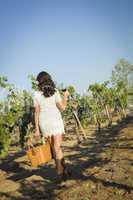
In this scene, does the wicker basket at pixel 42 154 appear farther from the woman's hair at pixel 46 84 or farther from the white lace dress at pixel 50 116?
the woman's hair at pixel 46 84

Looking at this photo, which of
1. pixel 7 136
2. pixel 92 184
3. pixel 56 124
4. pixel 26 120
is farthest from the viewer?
pixel 26 120

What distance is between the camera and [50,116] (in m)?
6.38

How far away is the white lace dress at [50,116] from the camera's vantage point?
637 cm

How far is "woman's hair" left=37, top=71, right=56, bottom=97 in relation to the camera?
641cm

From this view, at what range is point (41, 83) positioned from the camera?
A: 6445mm

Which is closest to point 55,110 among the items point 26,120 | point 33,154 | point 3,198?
point 33,154

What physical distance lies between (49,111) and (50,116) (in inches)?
4.0

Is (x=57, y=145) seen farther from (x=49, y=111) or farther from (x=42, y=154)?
(x=49, y=111)

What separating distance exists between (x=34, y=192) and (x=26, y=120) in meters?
15.5

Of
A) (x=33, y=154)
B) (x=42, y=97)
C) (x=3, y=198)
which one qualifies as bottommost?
(x=3, y=198)

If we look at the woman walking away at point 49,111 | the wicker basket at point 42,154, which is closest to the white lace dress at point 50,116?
the woman walking away at point 49,111

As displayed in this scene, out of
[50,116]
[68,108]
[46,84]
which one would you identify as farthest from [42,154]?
[68,108]

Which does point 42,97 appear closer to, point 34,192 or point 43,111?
point 43,111

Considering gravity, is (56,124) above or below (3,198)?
above
